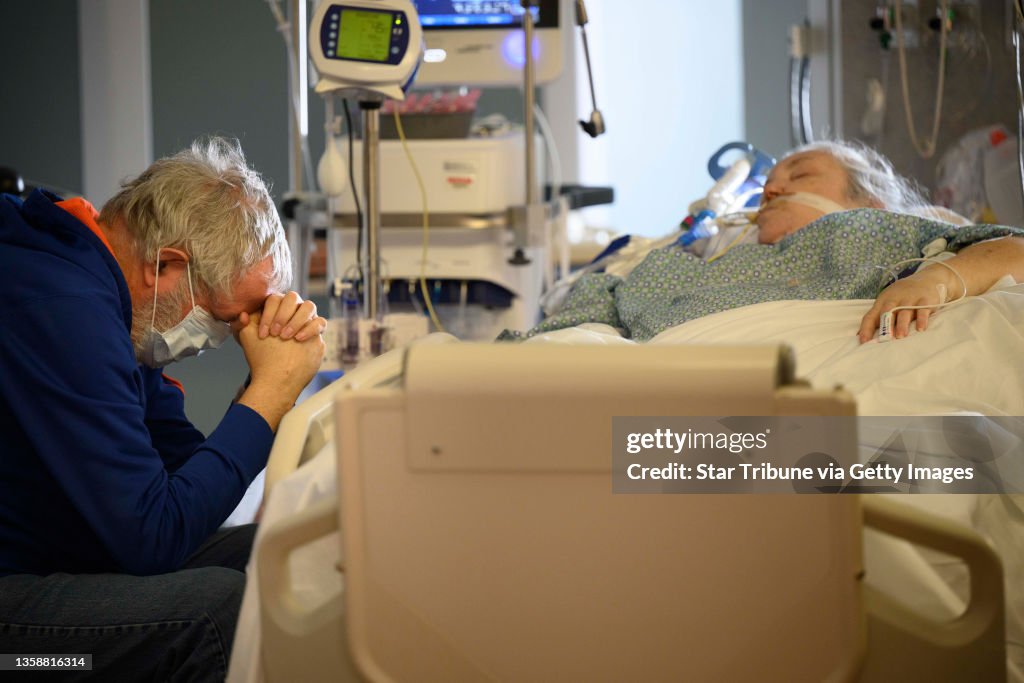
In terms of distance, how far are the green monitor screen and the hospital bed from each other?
2.07 metres

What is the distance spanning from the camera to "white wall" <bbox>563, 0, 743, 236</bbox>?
246 inches

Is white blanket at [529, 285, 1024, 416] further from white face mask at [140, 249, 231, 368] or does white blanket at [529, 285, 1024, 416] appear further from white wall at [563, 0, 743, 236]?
white wall at [563, 0, 743, 236]

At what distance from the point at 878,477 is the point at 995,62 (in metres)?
3.20

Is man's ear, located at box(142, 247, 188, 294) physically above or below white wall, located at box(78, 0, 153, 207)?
below

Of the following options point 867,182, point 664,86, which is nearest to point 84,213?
point 867,182

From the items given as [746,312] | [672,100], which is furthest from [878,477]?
[672,100]

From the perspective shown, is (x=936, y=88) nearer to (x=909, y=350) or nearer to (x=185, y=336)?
(x=909, y=350)

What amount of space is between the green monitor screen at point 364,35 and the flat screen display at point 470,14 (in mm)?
876

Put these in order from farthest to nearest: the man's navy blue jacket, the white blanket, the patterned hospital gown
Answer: the patterned hospital gown
the white blanket
the man's navy blue jacket

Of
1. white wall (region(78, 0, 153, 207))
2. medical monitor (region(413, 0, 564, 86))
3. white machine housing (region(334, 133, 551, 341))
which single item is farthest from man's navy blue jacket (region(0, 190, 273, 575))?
white wall (region(78, 0, 153, 207))

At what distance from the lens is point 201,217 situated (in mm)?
1591

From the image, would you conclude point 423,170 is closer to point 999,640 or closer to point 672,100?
point 999,640

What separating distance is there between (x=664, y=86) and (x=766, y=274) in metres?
4.28

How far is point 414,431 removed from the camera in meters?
0.89
